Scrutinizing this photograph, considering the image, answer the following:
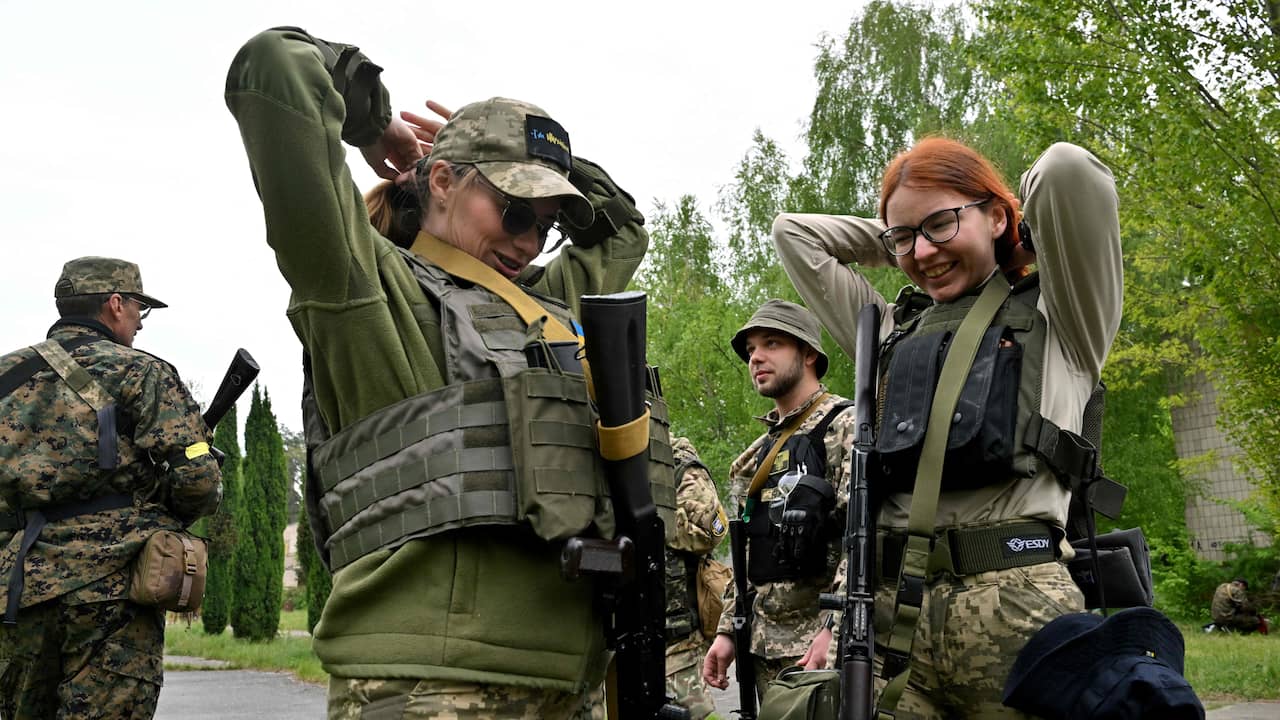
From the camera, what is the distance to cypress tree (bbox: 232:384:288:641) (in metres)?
21.5

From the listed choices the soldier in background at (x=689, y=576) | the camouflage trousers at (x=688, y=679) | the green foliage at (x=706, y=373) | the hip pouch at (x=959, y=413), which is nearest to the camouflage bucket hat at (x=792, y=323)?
the soldier in background at (x=689, y=576)

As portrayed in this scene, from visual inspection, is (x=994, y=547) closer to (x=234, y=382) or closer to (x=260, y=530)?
(x=234, y=382)

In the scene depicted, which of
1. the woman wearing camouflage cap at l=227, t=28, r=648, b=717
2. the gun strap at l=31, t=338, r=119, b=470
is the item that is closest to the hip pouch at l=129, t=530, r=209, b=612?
the gun strap at l=31, t=338, r=119, b=470

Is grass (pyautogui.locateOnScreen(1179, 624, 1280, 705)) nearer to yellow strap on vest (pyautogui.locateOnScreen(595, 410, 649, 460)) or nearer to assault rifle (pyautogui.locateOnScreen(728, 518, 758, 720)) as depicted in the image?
assault rifle (pyautogui.locateOnScreen(728, 518, 758, 720))

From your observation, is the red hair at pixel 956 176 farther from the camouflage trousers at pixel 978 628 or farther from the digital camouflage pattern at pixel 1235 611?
the digital camouflage pattern at pixel 1235 611

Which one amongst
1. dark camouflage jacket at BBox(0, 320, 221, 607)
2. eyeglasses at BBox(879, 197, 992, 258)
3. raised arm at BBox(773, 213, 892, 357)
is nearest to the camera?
eyeglasses at BBox(879, 197, 992, 258)

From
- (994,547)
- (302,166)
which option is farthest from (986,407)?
(302,166)

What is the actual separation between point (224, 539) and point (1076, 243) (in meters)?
24.2

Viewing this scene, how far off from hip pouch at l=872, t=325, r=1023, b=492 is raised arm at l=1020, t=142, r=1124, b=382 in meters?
0.17

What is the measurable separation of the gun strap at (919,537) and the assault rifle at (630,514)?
53 centimetres

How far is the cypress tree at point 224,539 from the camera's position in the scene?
75.9 feet

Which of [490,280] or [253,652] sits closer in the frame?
[490,280]

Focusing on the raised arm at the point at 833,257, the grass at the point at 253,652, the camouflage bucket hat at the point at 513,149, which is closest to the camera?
the camouflage bucket hat at the point at 513,149

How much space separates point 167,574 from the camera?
529 centimetres
